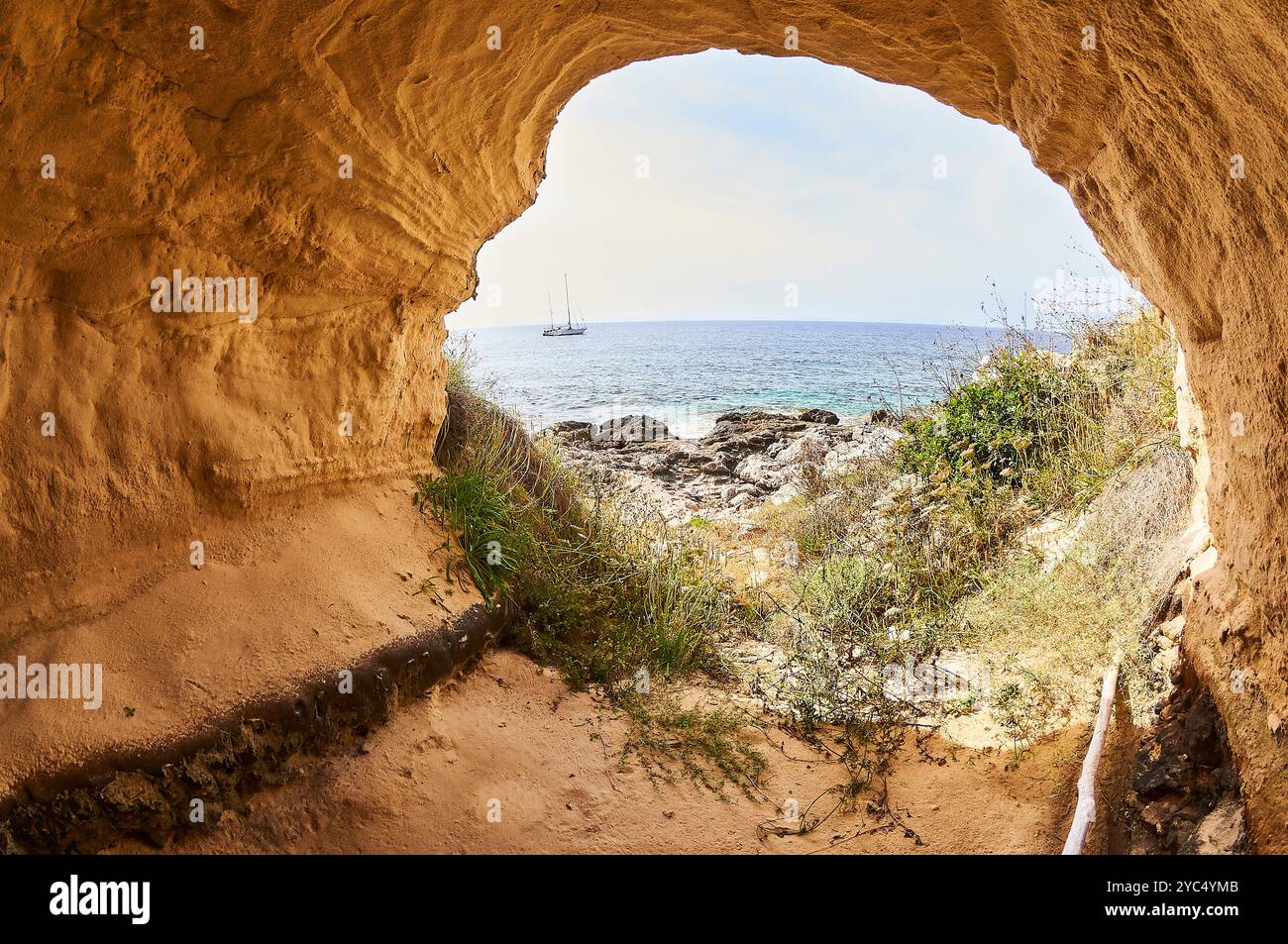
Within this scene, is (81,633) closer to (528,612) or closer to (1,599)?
(1,599)

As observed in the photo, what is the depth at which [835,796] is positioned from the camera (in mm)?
3799

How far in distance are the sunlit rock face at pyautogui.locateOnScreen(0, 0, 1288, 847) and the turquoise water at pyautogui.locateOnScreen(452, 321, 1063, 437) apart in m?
3.63

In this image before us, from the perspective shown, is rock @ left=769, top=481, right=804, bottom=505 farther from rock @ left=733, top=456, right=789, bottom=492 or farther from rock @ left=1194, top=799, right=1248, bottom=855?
rock @ left=1194, top=799, right=1248, bottom=855

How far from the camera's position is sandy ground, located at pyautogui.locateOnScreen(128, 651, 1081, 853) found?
3.04 meters

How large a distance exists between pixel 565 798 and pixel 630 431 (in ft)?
52.5

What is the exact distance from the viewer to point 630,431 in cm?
1931

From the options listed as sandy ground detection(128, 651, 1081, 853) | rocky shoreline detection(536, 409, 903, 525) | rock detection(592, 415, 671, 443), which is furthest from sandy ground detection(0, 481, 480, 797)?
rock detection(592, 415, 671, 443)

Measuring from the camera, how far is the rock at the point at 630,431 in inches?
723

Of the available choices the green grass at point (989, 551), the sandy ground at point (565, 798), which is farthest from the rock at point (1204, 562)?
the sandy ground at point (565, 798)

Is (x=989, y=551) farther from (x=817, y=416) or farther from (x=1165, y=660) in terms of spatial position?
(x=817, y=416)

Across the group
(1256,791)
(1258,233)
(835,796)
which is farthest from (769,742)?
(1258,233)

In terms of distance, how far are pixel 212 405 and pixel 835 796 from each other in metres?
3.70

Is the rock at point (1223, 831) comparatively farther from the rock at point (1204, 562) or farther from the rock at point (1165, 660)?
the rock at point (1204, 562)

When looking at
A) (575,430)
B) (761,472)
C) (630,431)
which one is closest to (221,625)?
(761,472)
